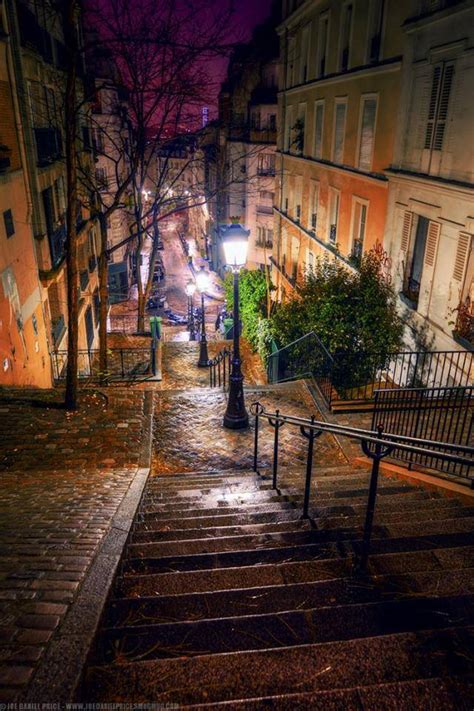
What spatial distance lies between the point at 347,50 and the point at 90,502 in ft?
57.3

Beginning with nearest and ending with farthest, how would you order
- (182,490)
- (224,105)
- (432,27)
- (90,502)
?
(90,502) < (182,490) < (432,27) < (224,105)

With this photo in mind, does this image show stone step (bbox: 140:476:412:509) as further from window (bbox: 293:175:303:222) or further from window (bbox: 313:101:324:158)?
window (bbox: 293:175:303:222)

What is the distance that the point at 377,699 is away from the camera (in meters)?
2.27

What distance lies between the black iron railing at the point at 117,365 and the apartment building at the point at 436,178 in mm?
8389

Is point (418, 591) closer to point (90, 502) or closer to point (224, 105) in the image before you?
point (90, 502)

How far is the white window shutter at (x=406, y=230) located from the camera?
12.6 metres

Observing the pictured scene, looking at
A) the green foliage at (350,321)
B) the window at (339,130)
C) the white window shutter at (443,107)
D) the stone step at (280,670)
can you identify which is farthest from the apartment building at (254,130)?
the stone step at (280,670)

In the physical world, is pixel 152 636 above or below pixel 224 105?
below

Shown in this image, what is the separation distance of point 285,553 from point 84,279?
18.7 m

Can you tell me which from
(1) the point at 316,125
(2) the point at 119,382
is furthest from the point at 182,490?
(1) the point at 316,125

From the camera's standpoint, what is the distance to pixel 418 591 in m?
3.22

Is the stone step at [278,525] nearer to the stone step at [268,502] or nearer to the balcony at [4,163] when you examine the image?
the stone step at [268,502]

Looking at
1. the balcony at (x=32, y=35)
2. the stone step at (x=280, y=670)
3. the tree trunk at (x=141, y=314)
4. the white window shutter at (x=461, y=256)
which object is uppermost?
the balcony at (x=32, y=35)

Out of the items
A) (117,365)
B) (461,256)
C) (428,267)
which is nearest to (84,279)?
(117,365)
